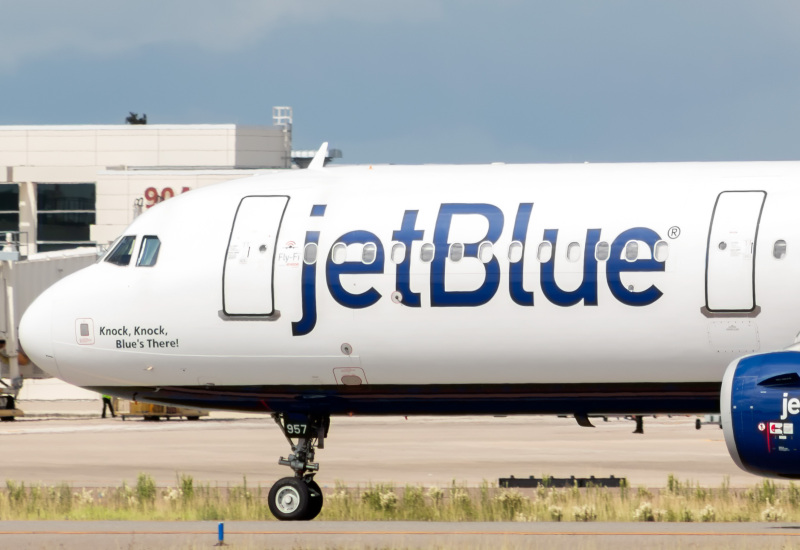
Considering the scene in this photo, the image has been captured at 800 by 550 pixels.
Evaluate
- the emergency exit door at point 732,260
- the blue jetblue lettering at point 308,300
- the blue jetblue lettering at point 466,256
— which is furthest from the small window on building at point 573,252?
the blue jetblue lettering at point 308,300

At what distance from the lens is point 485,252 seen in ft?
64.5

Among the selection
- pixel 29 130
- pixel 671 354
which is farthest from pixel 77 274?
pixel 29 130

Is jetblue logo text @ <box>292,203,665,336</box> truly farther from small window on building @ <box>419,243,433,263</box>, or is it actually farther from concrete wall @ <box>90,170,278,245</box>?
concrete wall @ <box>90,170,278,245</box>

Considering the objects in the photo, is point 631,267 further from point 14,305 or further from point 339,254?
point 14,305

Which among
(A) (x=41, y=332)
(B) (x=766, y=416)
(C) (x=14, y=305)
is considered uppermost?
(C) (x=14, y=305)

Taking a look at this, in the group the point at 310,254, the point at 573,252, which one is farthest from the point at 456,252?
the point at 310,254

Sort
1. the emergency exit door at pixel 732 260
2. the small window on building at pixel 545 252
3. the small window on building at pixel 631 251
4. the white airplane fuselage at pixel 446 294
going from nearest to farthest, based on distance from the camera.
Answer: the emergency exit door at pixel 732 260 < the white airplane fuselage at pixel 446 294 < the small window on building at pixel 631 251 < the small window on building at pixel 545 252

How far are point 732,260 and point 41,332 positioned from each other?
9.46 meters

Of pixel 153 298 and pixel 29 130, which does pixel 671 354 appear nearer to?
pixel 153 298

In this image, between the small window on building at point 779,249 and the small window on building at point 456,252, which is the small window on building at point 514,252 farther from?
the small window on building at point 779,249

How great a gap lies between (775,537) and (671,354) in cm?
297

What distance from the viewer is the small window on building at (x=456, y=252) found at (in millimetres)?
19719

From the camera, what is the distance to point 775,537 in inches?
664

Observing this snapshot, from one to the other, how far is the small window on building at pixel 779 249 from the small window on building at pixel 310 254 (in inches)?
234
